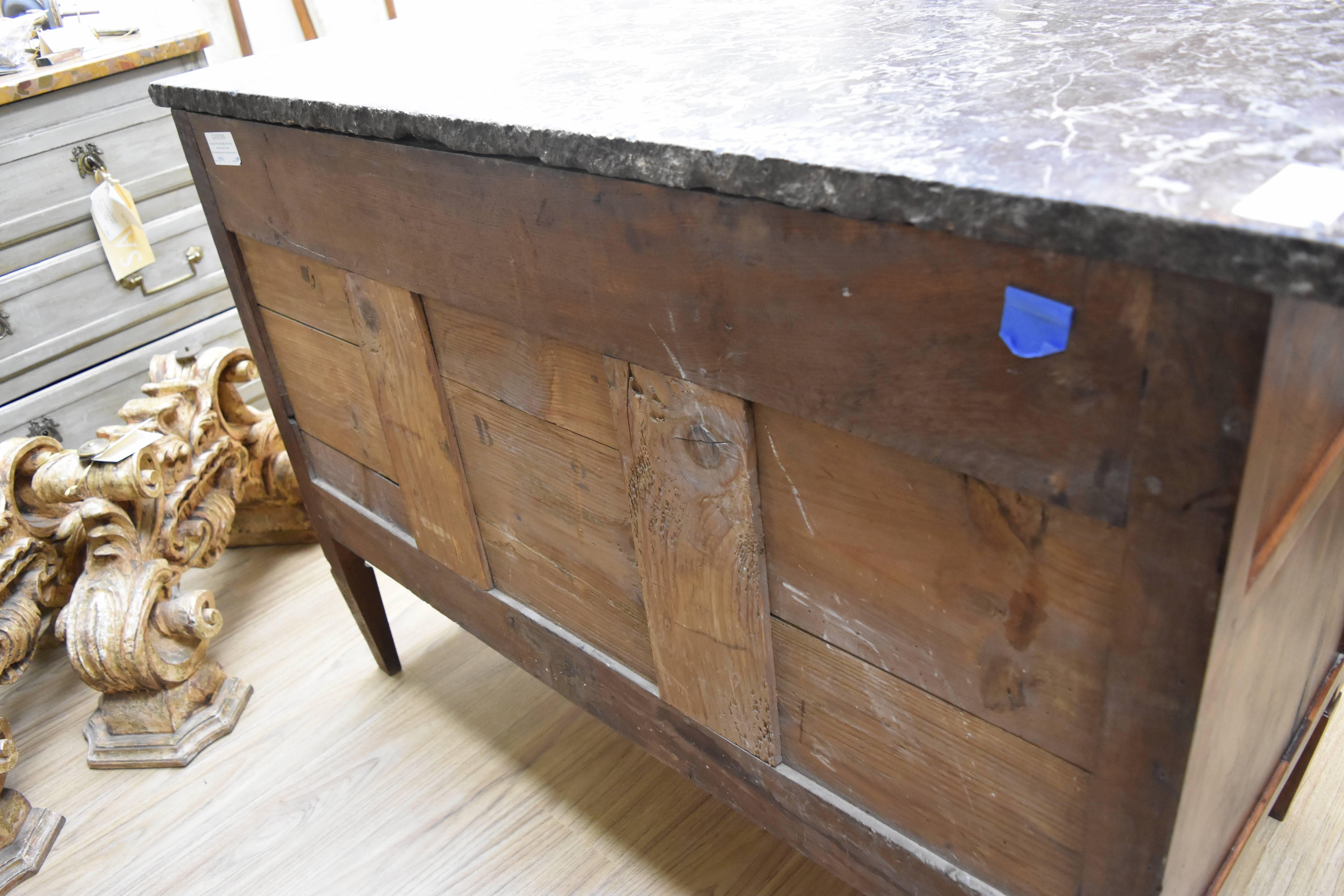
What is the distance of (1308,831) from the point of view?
3.50 feet

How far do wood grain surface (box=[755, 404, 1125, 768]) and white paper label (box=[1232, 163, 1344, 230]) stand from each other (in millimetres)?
174

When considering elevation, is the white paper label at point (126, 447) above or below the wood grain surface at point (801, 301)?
below

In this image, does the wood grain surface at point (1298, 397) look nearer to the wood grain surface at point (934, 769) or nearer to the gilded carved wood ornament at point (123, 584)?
the wood grain surface at point (934, 769)

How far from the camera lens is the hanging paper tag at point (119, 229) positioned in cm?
181

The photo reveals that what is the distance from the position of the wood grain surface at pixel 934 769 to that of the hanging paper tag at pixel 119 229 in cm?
164

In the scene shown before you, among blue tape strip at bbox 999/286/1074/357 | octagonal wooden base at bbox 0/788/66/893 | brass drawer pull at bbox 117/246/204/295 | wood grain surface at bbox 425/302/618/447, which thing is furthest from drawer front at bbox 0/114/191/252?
blue tape strip at bbox 999/286/1074/357

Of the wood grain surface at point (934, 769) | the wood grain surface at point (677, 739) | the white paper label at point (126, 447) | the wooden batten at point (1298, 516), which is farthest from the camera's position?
the white paper label at point (126, 447)

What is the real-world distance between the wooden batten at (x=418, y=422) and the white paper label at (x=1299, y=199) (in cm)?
70

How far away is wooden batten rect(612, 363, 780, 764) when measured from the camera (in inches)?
27.4

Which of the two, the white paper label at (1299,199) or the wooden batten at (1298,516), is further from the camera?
the wooden batten at (1298,516)

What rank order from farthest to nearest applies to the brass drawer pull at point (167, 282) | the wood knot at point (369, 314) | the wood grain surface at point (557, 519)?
1. the brass drawer pull at point (167, 282)
2. the wood knot at point (369, 314)
3. the wood grain surface at point (557, 519)

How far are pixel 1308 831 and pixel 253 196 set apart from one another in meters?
1.32

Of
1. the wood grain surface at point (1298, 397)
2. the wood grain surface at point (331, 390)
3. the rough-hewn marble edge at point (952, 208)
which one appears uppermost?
the rough-hewn marble edge at point (952, 208)

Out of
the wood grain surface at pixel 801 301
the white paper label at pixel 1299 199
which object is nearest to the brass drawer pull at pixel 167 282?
the wood grain surface at pixel 801 301
